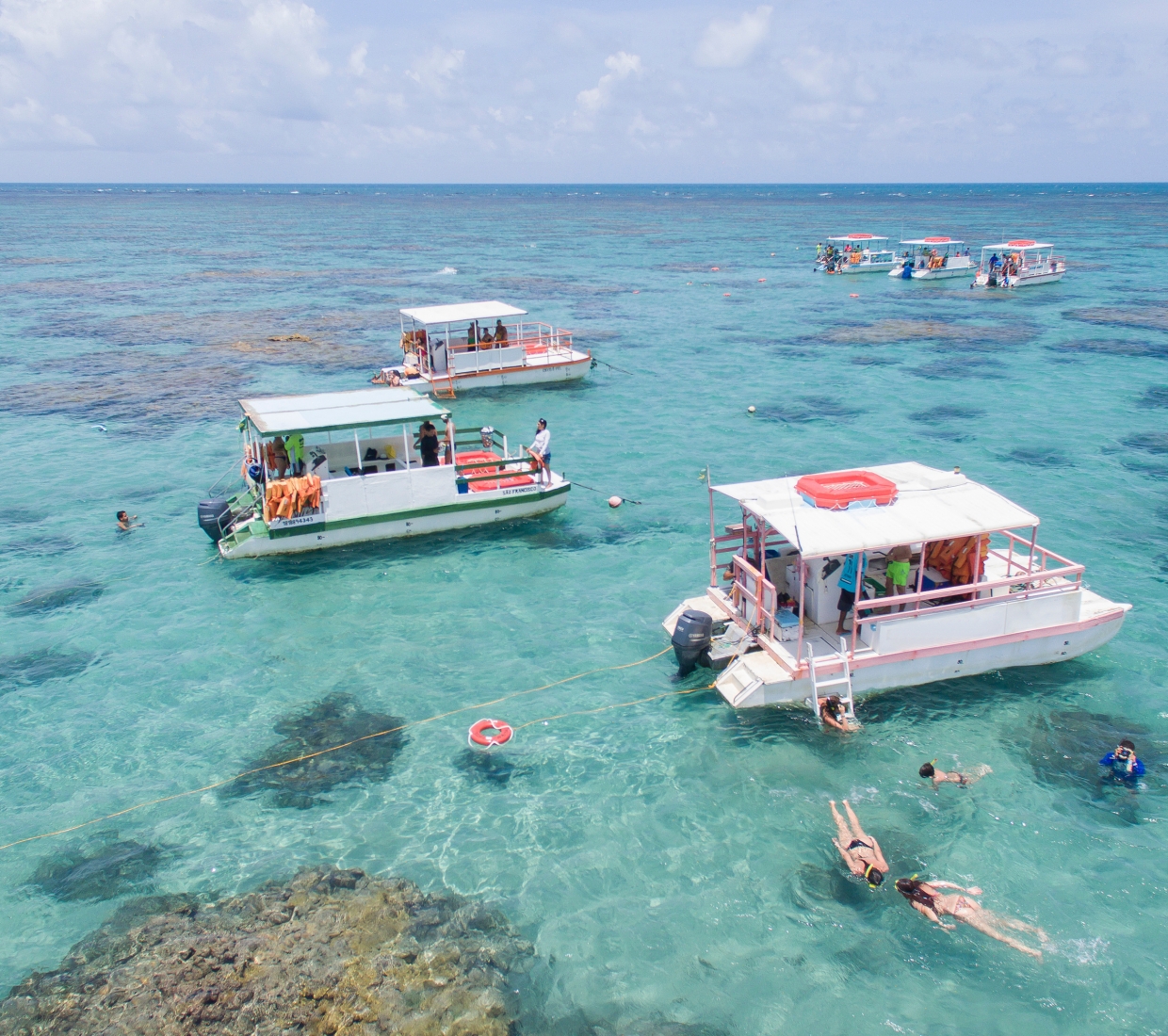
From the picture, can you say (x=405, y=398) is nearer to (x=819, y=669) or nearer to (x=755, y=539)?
(x=755, y=539)

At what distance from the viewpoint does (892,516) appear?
17.1 m

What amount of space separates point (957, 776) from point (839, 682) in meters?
2.54

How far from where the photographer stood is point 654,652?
19.7m

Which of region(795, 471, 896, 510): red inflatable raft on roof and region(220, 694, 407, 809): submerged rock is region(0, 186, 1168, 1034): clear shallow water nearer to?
region(220, 694, 407, 809): submerged rock

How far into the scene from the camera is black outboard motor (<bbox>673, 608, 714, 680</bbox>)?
17.7m

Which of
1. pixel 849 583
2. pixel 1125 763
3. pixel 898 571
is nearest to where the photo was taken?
pixel 1125 763

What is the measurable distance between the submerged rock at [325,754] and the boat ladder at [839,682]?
7877 millimetres

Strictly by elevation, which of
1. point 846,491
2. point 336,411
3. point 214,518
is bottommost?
point 214,518

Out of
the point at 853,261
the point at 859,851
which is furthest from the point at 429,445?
the point at 853,261

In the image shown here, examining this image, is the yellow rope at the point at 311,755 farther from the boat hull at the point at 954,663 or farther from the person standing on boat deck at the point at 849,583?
the person standing on boat deck at the point at 849,583

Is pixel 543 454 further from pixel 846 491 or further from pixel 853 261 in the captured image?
pixel 853 261

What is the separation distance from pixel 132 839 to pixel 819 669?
1236cm

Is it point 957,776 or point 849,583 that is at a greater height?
point 849,583

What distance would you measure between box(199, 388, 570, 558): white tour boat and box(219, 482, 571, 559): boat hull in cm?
3
